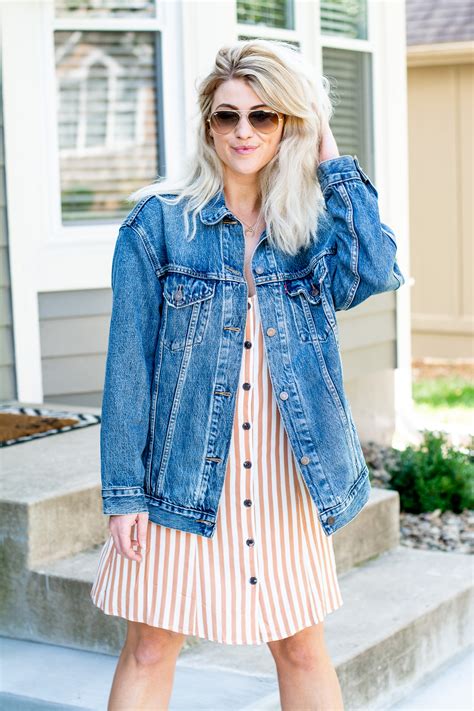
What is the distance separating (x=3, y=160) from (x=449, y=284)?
25.5 ft

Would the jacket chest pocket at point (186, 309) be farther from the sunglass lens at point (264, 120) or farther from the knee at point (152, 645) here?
the knee at point (152, 645)

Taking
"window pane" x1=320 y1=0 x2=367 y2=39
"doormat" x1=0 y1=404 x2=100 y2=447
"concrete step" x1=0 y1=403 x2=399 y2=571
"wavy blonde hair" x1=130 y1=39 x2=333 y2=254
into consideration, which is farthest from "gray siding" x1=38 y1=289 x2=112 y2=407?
"wavy blonde hair" x1=130 y1=39 x2=333 y2=254

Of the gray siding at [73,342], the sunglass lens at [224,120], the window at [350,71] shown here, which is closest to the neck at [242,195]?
the sunglass lens at [224,120]

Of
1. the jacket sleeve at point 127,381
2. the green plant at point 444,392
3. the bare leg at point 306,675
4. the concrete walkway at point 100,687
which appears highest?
the jacket sleeve at point 127,381

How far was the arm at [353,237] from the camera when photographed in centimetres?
241

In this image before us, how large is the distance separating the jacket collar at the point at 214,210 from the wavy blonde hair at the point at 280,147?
0.01 meters

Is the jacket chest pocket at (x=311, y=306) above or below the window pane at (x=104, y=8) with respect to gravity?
below

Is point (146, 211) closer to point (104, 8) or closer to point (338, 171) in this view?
point (338, 171)

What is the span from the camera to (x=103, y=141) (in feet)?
23.4

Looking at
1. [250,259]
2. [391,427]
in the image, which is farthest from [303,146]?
[391,427]

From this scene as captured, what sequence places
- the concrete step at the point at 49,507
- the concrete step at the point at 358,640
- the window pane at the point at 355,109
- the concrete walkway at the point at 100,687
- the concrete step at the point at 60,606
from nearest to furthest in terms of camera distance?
the concrete walkway at the point at 100,687
the concrete step at the point at 358,640
the concrete step at the point at 60,606
the concrete step at the point at 49,507
the window pane at the point at 355,109

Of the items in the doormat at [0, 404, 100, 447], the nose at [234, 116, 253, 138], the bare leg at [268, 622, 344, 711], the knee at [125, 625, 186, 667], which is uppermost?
the nose at [234, 116, 253, 138]

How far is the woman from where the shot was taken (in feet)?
7.74

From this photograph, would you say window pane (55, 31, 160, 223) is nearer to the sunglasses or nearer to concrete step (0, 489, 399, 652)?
concrete step (0, 489, 399, 652)
